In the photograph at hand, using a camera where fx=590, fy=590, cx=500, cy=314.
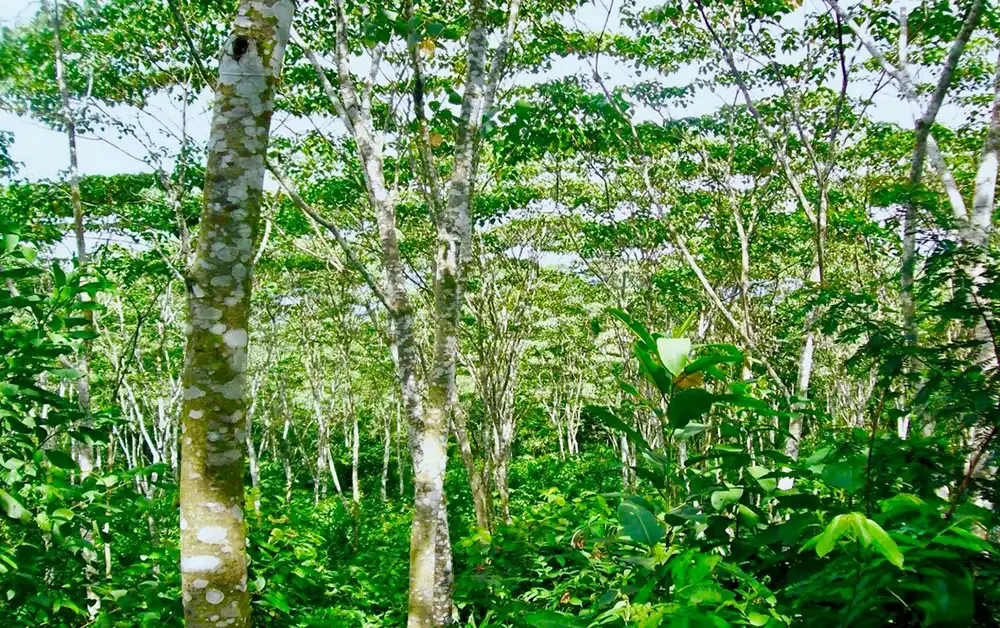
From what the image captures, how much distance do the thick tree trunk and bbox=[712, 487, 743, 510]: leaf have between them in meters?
1.41

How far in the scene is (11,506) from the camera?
7.05ft

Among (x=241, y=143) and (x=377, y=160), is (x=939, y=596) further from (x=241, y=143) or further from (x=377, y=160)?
(x=377, y=160)

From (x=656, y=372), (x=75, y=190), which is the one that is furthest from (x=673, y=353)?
(x=75, y=190)

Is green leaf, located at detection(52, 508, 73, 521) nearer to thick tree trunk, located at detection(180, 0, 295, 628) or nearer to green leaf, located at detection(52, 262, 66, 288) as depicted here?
green leaf, located at detection(52, 262, 66, 288)

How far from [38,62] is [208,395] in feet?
30.7

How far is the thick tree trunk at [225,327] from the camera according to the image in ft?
5.54

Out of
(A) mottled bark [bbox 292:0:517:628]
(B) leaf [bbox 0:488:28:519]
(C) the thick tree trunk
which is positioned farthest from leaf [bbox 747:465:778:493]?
(B) leaf [bbox 0:488:28:519]

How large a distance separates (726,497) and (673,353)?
1.49 ft

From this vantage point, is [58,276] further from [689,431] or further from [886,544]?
[886,544]

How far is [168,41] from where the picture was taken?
851 centimetres

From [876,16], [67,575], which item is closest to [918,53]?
[876,16]

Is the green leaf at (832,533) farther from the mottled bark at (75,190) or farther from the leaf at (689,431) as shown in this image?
the mottled bark at (75,190)

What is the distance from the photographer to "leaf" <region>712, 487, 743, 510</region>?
1.75m

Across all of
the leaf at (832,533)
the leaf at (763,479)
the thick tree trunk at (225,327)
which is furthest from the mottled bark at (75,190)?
the leaf at (832,533)
